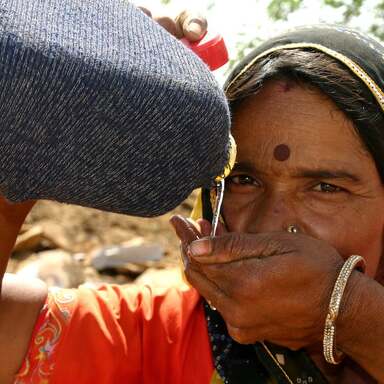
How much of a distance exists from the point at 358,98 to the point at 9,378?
4.27 ft

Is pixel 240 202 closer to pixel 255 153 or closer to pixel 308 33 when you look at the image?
pixel 255 153

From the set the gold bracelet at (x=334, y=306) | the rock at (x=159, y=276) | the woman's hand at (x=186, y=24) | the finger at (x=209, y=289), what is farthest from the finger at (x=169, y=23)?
the rock at (x=159, y=276)

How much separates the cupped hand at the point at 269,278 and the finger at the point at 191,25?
0.57m

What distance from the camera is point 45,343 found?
6.62 feet

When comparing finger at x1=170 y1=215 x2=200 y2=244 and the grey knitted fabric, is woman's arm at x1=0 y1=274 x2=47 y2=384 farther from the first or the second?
the grey knitted fabric

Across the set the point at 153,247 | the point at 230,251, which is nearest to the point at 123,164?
the point at 230,251

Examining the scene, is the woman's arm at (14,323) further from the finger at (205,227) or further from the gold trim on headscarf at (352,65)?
the gold trim on headscarf at (352,65)

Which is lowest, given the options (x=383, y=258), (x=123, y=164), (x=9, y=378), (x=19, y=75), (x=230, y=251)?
(x=9, y=378)

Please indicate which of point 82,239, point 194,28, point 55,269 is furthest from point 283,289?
point 82,239

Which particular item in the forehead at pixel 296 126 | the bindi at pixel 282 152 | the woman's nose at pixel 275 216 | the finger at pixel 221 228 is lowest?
the finger at pixel 221 228

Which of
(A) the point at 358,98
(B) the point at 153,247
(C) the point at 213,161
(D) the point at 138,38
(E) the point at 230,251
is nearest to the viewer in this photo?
(D) the point at 138,38

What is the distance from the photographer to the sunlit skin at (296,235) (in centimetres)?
150

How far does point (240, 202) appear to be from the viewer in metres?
1.96

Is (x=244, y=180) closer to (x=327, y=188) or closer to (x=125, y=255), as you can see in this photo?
(x=327, y=188)
